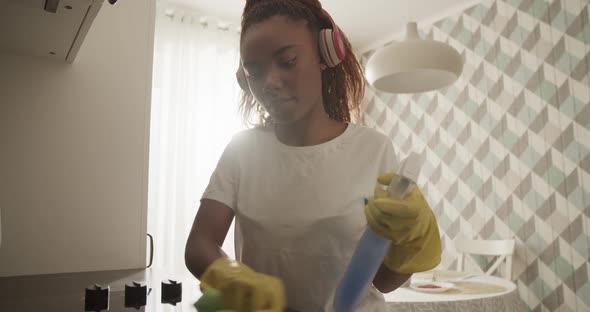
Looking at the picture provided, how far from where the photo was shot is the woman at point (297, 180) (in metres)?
0.65

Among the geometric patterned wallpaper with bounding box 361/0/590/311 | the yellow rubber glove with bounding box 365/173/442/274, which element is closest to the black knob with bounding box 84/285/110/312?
the yellow rubber glove with bounding box 365/173/442/274

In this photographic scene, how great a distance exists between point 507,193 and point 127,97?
258 cm

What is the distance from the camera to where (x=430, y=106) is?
349 cm

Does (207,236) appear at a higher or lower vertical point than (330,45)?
lower

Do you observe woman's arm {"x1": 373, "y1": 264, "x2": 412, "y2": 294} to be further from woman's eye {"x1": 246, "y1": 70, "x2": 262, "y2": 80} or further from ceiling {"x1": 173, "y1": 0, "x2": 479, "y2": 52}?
ceiling {"x1": 173, "y1": 0, "x2": 479, "y2": 52}

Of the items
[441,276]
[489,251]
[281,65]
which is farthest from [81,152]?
[489,251]

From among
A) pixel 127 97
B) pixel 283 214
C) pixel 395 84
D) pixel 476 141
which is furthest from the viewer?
pixel 476 141

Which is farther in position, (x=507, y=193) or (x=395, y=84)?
(x=507, y=193)

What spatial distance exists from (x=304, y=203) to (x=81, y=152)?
91 cm

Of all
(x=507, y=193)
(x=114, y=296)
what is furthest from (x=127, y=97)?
(x=507, y=193)

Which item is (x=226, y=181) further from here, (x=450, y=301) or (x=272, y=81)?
(x=450, y=301)

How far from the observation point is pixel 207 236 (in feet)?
2.23

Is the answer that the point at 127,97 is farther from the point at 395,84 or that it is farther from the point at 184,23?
the point at 184,23

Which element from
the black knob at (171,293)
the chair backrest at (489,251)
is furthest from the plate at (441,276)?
A: the black knob at (171,293)
